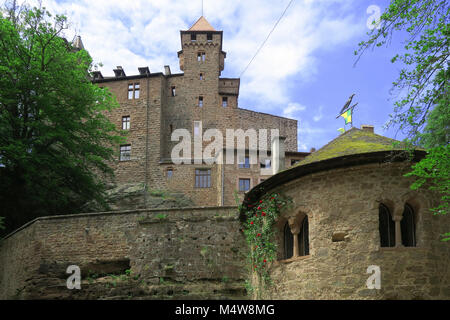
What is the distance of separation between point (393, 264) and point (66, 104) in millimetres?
21257

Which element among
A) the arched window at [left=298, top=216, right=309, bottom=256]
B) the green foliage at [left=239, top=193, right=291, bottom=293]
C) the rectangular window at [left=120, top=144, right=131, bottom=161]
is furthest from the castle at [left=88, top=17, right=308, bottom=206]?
the arched window at [left=298, top=216, right=309, bottom=256]

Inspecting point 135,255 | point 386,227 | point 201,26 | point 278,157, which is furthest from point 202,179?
point 386,227

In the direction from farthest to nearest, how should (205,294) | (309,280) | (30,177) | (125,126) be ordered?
(125,126) < (30,177) < (205,294) < (309,280)

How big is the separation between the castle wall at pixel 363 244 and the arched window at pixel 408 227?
0.14 m

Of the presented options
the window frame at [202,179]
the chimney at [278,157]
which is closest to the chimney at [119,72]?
the window frame at [202,179]

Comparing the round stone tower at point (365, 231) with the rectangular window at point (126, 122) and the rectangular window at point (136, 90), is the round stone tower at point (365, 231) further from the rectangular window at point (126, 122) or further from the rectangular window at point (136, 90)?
the rectangular window at point (136, 90)

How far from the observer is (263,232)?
650 inches

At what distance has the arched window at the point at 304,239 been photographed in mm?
14938

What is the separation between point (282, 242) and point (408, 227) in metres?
3.74

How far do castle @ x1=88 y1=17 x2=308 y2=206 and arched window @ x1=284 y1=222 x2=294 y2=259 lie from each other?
24.6 metres
